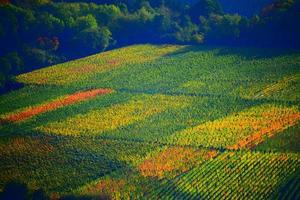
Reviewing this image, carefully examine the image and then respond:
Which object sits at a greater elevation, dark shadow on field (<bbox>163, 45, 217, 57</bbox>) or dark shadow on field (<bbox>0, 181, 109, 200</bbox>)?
dark shadow on field (<bbox>0, 181, 109, 200</bbox>)

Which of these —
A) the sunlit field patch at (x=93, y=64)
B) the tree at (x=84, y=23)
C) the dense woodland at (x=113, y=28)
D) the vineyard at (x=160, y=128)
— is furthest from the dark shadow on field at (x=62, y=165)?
the tree at (x=84, y=23)

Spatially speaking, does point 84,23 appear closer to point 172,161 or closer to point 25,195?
point 172,161

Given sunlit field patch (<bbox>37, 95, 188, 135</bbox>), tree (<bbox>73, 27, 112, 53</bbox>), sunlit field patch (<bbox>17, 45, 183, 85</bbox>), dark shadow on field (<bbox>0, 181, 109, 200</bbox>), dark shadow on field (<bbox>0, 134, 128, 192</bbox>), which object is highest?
dark shadow on field (<bbox>0, 181, 109, 200</bbox>)

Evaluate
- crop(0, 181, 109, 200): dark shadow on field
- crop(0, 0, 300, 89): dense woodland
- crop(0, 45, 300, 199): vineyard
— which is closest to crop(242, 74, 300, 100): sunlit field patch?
crop(0, 45, 300, 199): vineyard

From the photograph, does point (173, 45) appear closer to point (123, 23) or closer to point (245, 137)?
point (123, 23)

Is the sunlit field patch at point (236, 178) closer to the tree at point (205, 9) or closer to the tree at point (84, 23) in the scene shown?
the tree at point (84, 23)

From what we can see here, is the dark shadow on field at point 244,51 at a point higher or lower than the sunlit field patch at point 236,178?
lower

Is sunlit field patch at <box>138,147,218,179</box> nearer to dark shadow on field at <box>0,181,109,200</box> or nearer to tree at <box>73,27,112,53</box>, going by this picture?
dark shadow on field at <box>0,181,109,200</box>
